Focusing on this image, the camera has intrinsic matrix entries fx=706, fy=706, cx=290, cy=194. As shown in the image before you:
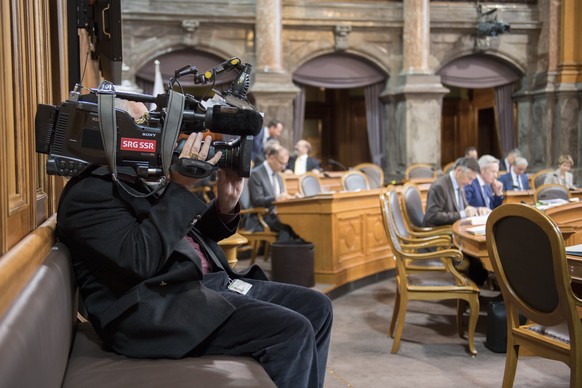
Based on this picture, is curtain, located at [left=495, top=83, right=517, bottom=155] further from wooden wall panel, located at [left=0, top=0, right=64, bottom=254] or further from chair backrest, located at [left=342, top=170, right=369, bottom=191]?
wooden wall panel, located at [left=0, top=0, right=64, bottom=254]

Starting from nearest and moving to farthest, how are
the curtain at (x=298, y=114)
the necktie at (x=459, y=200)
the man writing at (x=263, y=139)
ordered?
the necktie at (x=459, y=200)
the man writing at (x=263, y=139)
the curtain at (x=298, y=114)

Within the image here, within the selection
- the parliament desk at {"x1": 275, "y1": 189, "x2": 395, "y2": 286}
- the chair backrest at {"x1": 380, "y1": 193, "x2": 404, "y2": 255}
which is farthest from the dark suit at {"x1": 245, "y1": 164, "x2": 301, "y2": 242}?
the chair backrest at {"x1": 380, "y1": 193, "x2": 404, "y2": 255}

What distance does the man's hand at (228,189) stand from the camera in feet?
7.06

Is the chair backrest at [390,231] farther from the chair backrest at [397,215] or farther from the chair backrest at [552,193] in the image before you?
the chair backrest at [552,193]

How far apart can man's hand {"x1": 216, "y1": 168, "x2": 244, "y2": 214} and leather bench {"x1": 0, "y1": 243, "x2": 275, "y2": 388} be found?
0.51 meters

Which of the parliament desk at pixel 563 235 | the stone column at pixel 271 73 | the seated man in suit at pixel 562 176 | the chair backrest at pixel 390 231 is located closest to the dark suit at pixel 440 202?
the parliament desk at pixel 563 235

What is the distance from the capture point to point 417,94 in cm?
1076

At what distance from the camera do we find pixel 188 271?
198 cm

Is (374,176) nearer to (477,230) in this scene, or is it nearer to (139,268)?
(477,230)

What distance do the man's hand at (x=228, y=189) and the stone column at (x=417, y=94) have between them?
28.6 feet

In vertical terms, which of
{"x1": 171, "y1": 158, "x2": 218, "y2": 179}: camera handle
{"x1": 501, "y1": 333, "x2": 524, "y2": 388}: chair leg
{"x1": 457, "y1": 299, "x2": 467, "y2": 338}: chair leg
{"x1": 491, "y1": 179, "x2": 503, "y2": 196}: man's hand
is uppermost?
{"x1": 171, "y1": 158, "x2": 218, "y2": 179}: camera handle

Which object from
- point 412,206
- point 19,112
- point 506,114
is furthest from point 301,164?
point 19,112

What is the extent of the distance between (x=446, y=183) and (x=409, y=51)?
19.6 feet

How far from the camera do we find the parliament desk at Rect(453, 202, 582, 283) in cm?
256
